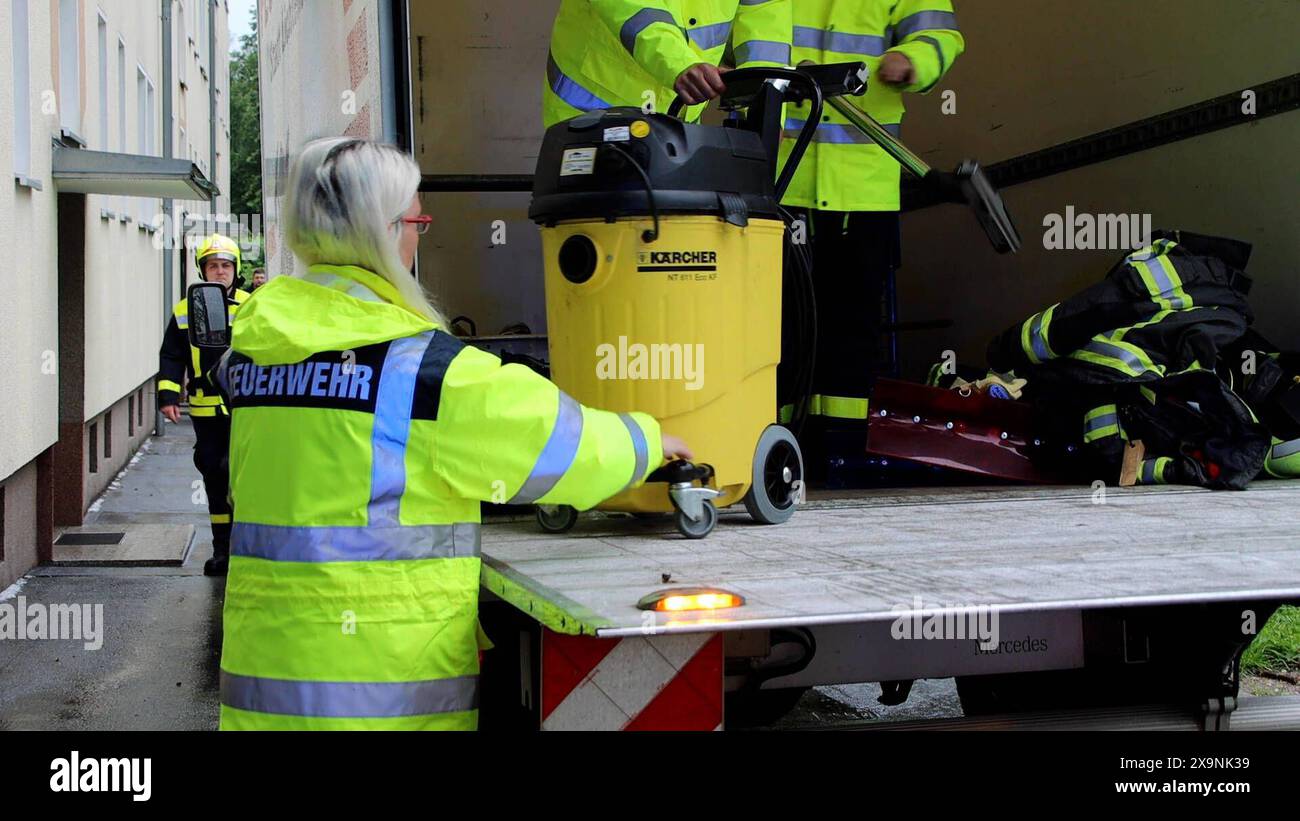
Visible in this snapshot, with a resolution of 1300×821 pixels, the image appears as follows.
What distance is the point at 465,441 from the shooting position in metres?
2.34

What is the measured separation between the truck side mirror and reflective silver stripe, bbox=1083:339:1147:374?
16.3ft

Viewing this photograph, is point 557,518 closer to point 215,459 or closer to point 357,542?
point 357,542

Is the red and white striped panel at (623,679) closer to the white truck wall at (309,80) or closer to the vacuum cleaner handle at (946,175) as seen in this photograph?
the white truck wall at (309,80)

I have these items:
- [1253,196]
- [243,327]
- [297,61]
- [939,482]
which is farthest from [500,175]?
[243,327]

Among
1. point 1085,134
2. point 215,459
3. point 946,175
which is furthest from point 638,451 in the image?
point 215,459

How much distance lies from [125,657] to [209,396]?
2.14 meters

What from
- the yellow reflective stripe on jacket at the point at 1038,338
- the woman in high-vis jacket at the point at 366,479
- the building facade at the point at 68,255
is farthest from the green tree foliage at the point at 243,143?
the woman in high-vis jacket at the point at 366,479

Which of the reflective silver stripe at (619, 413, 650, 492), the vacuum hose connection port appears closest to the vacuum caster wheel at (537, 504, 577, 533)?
the vacuum hose connection port

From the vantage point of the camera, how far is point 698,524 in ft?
10.0

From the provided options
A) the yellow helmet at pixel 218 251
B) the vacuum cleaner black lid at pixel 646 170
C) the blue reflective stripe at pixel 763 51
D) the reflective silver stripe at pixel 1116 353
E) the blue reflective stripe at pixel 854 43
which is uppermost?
the blue reflective stripe at pixel 854 43

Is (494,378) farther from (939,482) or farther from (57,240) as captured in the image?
(57,240)

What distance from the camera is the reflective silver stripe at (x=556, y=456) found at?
2383mm

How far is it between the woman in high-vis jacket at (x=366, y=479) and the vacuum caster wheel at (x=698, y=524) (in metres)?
0.60
